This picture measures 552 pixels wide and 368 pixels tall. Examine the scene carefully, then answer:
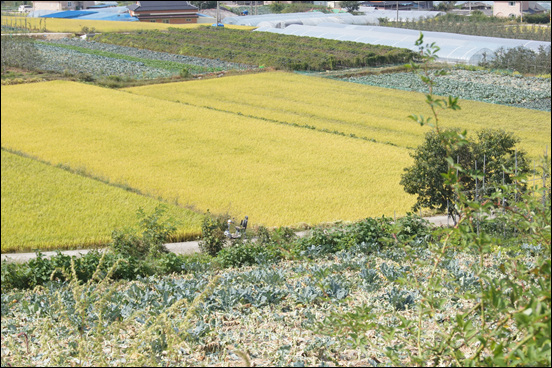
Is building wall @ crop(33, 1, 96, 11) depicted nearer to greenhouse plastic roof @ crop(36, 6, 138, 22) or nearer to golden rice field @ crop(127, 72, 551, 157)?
greenhouse plastic roof @ crop(36, 6, 138, 22)

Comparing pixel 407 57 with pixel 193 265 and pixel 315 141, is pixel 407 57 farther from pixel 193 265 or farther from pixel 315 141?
pixel 193 265

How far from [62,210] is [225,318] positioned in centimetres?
1363

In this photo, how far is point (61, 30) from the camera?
7856cm

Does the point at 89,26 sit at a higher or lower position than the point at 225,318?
higher

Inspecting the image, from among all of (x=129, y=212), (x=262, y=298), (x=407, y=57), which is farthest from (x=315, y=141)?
(x=407, y=57)

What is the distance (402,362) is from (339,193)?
15971 millimetres

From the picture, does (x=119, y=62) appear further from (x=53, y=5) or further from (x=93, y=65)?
(x=53, y=5)

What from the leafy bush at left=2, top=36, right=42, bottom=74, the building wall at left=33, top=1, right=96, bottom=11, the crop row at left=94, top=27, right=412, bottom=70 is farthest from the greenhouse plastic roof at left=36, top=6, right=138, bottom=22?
the leafy bush at left=2, top=36, right=42, bottom=74

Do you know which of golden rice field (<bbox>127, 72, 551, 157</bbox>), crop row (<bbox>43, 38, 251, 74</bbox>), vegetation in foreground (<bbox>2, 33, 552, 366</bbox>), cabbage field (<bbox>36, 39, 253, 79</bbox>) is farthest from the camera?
crop row (<bbox>43, 38, 251, 74</bbox>)

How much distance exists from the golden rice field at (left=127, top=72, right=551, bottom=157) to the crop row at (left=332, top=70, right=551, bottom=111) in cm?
178


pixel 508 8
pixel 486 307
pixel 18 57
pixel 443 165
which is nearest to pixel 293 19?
pixel 508 8

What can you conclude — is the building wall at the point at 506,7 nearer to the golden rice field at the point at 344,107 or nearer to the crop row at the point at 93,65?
the golden rice field at the point at 344,107

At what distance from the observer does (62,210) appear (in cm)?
1878

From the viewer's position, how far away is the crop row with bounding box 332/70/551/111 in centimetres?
3838
